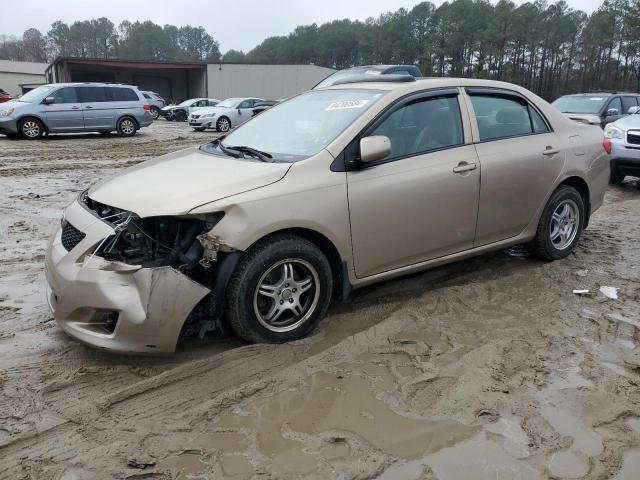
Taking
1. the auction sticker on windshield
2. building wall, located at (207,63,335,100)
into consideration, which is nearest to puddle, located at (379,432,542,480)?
the auction sticker on windshield

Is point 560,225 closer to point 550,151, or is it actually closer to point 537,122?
point 550,151

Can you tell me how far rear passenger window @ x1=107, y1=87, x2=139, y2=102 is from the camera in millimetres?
17484

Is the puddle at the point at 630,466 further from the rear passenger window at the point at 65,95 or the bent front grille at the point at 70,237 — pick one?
the rear passenger window at the point at 65,95

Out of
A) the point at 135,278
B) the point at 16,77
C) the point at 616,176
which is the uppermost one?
the point at 16,77

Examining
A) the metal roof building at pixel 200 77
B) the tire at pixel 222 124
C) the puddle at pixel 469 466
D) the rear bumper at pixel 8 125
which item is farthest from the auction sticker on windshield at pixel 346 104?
the metal roof building at pixel 200 77

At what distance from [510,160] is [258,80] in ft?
148

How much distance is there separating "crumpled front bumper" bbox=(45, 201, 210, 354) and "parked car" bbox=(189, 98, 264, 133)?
63.8ft

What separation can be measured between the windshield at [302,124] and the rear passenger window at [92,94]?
45.7 ft

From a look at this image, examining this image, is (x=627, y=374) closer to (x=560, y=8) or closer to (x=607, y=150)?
(x=607, y=150)

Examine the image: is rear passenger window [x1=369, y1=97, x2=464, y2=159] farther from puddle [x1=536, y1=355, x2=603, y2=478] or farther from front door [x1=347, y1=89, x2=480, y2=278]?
puddle [x1=536, y1=355, x2=603, y2=478]

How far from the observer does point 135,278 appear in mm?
3057

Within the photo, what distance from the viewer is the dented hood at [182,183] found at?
3.27 metres

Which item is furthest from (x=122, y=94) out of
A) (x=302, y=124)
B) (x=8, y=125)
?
(x=302, y=124)

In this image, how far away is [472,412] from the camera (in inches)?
114
